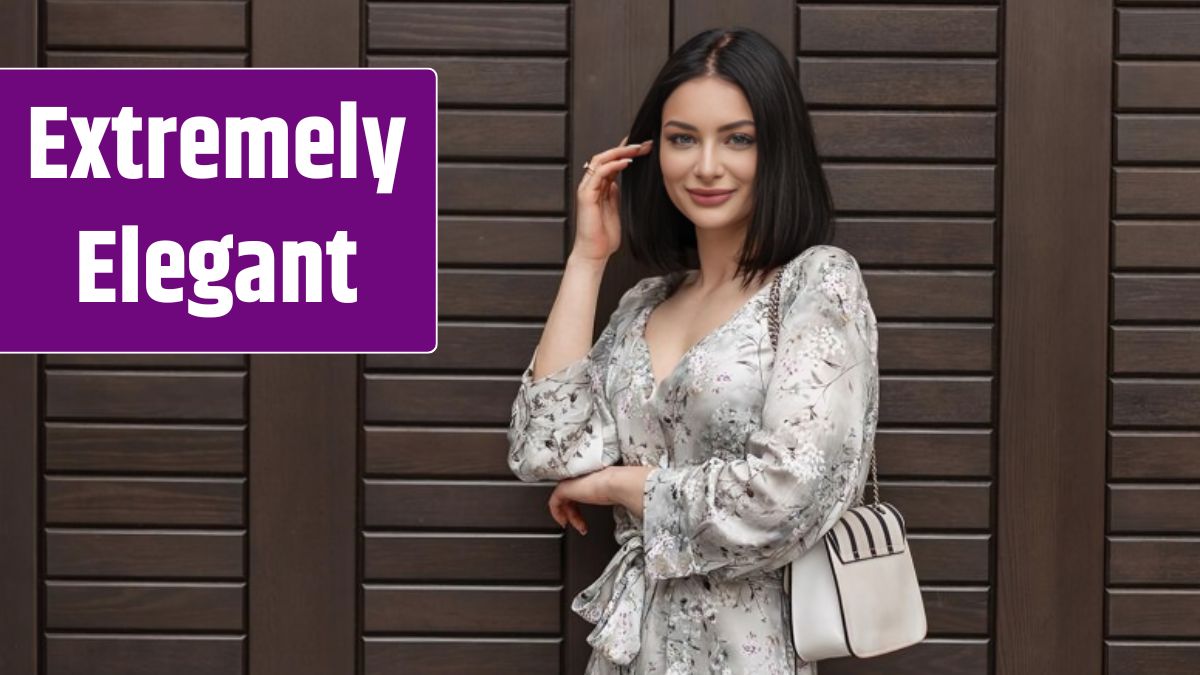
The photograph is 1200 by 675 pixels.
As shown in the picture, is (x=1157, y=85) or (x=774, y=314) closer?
(x=774, y=314)

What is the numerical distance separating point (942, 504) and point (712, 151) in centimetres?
89

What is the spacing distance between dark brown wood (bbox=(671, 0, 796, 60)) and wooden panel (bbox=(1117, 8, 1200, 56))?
2.05 ft

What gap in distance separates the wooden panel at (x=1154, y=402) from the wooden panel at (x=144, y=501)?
1.66 metres

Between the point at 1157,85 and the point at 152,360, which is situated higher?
the point at 1157,85

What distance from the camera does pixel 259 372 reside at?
2.64m

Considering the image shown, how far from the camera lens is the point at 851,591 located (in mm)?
2031

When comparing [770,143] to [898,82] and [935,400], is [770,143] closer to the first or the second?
[898,82]

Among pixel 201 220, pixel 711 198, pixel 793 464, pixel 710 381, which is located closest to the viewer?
pixel 793 464

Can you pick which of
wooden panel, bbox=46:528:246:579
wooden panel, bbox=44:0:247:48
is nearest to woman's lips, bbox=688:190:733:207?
wooden panel, bbox=44:0:247:48

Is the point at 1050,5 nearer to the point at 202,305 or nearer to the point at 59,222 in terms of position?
the point at 202,305

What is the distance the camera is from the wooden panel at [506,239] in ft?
8.60

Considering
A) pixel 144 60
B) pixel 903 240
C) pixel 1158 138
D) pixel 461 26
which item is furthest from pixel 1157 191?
pixel 144 60

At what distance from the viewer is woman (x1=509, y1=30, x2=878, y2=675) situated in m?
2.00

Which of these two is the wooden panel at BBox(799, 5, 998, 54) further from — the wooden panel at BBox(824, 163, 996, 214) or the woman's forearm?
the woman's forearm
